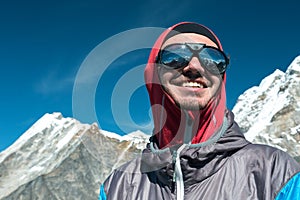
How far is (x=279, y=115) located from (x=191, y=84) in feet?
187

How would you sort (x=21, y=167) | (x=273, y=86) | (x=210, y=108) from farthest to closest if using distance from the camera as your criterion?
(x=273, y=86) → (x=21, y=167) → (x=210, y=108)

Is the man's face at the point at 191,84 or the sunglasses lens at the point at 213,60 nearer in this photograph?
the man's face at the point at 191,84

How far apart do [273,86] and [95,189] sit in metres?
48.2

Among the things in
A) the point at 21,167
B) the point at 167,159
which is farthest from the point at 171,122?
the point at 21,167

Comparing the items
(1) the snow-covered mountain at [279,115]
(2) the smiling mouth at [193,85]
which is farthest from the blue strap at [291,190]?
(1) the snow-covered mountain at [279,115]

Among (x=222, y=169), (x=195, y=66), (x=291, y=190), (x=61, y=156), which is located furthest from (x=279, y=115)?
(x=291, y=190)

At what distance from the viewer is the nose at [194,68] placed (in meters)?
2.18

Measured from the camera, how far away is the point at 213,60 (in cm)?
222

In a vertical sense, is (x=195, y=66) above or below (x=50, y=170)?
below

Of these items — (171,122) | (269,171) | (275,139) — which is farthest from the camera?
(275,139)

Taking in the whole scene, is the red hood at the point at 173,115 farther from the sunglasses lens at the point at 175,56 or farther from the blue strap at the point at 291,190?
the blue strap at the point at 291,190

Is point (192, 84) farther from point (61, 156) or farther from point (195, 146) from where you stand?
point (61, 156)

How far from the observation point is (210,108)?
6.98 ft

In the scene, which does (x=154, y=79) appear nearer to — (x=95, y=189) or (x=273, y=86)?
(x=95, y=189)
